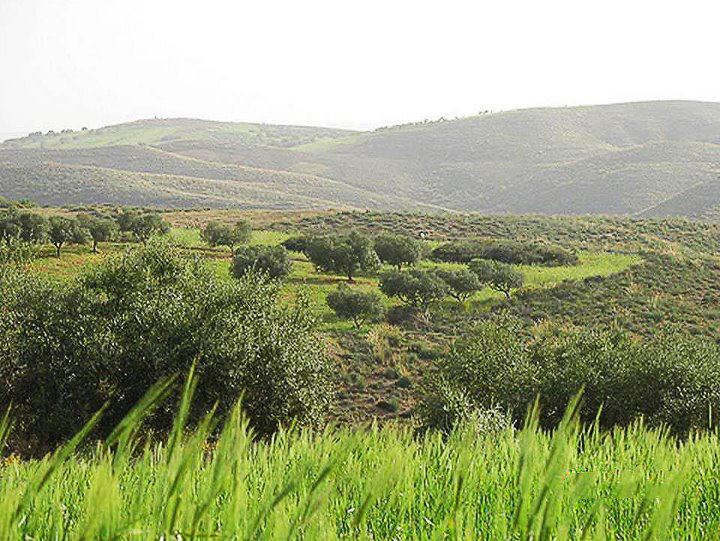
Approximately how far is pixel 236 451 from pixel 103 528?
42cm

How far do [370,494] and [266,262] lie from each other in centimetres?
5881

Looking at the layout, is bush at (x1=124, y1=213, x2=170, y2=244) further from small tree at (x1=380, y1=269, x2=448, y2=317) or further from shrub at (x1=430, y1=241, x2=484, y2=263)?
small tree at (x1=380, y1=269, x2=448, y2=317)

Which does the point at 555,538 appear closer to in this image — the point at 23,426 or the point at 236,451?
the point at 236,451

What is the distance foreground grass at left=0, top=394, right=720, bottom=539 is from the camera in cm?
191

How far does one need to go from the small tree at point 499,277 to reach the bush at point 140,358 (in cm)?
3621

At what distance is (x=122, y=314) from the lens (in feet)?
96.0

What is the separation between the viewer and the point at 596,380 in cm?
2956

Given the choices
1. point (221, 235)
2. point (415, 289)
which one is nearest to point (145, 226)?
point (221, 235)

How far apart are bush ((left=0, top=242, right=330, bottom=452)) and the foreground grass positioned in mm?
21996

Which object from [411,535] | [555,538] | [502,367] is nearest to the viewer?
[555,538]

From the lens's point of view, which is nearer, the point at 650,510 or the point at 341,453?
the point at 341,453

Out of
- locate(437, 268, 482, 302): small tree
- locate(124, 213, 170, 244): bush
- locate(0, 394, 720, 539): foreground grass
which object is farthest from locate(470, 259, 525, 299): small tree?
locate(0, 394, 720, 539): foreground grass

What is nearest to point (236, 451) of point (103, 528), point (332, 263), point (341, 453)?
point (341, 453)

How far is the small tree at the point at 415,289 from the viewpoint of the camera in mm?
57344
